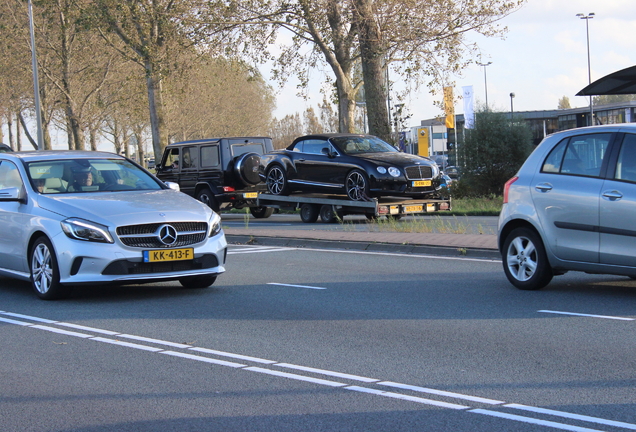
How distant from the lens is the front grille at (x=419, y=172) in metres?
20.0

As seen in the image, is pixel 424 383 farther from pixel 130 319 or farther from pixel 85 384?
pixel 130 319

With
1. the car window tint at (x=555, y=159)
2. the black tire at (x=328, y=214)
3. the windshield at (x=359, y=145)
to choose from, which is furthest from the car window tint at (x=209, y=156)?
the car window tint at (x=555, y=159)

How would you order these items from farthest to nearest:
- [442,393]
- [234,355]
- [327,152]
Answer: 1. [327,152]
2. [234,355]
3. [442,393]

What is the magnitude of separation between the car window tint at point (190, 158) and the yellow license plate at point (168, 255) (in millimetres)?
14629

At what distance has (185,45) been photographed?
98.7 ft

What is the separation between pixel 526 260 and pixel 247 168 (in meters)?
14.9

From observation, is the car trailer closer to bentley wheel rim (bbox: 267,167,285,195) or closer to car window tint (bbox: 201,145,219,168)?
bentley wheel rim (bbox: 267,167,285,195)

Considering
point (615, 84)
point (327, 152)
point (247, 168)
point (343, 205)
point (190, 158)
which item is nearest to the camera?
point (615, 84)

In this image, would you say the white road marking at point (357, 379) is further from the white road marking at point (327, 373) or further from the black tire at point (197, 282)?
the black tire at point (197, 282)

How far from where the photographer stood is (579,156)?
9.12m

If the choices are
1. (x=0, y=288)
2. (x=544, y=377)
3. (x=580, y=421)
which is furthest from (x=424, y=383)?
(x=0, y=288)

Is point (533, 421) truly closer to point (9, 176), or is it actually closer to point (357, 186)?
point (9, 176)

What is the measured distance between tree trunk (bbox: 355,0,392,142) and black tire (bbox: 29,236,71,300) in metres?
19.3

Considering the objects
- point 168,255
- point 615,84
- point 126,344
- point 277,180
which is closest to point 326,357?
point 126,344
